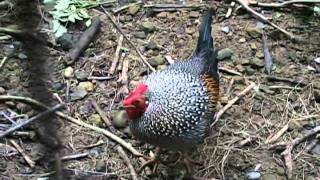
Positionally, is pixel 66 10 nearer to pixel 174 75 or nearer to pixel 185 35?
pixel 185 35

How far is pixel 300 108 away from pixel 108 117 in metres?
1.27

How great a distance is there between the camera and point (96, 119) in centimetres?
343

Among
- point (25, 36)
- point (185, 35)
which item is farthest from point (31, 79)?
point (185, 35)

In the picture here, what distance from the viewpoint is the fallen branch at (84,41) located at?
378cm

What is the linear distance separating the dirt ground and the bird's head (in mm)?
349

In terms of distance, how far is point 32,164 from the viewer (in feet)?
9.93

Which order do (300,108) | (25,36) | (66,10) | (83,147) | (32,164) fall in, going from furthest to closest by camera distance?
(66,10), (300,108), (83,147), (32,164), (25,36)

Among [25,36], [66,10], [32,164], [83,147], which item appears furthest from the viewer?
[66,10]

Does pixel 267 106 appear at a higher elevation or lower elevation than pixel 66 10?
lower

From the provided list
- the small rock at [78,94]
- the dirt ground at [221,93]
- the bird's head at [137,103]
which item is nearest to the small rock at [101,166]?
the dirt ground at [221,93]

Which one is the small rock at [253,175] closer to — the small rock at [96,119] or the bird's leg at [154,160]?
the bird's leg at [154,160]

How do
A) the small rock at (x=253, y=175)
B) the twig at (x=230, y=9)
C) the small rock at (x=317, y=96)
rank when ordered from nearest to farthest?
1. the small rock at (x=253, y=175)
2. the small rock at (x=317, y=96)
3. the twig at (x=230, y=9)

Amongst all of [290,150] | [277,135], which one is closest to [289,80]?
[277,135]

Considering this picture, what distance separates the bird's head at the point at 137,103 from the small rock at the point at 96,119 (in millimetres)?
581
